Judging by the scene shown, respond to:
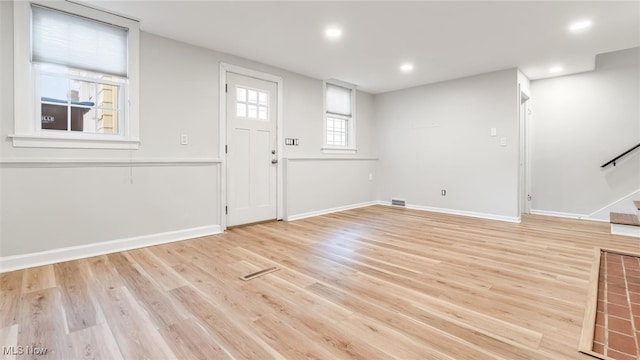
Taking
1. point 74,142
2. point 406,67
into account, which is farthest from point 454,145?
point 74,142

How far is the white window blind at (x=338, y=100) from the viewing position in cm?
545

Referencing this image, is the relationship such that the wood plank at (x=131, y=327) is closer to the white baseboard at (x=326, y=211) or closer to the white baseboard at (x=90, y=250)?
the white baseboard at (x=90, y=250)

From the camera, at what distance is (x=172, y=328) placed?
1.66 metres

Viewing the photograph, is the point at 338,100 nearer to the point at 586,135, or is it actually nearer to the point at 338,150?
the point at 338,150

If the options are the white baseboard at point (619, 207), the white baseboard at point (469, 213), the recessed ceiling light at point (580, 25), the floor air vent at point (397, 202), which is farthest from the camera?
the floor air vent at point (397, 202)

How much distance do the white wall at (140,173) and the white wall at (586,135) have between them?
472 centimetres

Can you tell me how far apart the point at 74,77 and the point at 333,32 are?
261 centimetres

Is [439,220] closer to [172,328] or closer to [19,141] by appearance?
[172,328]

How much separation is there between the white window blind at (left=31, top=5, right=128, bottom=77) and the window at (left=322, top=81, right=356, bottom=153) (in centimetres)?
316

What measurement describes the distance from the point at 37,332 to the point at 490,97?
227 inches

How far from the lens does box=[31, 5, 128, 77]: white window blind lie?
2635 mm

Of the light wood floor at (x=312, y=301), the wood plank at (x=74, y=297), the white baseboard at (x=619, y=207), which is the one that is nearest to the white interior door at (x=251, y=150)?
the light wood floor at (x=312, y=301)

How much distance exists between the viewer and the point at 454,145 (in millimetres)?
5277

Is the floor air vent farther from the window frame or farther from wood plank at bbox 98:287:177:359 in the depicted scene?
wood plank at bbox 98:287:177:359
